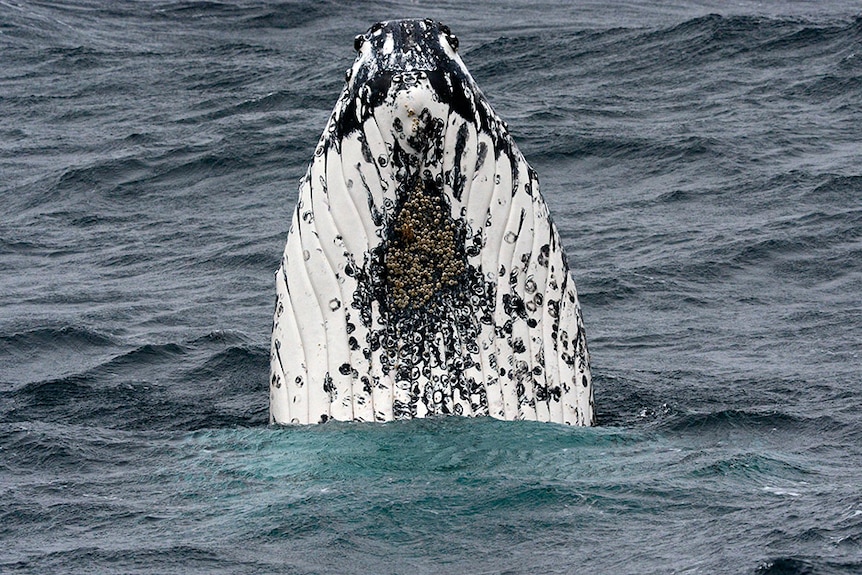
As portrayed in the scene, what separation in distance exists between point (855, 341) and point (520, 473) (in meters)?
6.15

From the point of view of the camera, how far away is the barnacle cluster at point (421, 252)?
1037cm

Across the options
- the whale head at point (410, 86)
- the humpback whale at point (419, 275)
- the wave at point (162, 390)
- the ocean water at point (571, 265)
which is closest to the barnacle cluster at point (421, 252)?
the humpback whale at point (419, 275)

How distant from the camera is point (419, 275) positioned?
34.2 feet

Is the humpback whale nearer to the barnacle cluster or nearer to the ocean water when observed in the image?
the barnacle cluster

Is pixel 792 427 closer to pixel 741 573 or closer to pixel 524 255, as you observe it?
pixel 524 255

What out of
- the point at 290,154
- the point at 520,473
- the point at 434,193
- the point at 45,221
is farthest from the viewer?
the point at 290,154

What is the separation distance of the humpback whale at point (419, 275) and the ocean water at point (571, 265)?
277 mm

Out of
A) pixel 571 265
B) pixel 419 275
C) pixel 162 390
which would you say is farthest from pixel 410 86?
pixel 571 265

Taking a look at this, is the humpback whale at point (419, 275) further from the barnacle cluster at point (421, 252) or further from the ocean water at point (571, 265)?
the ocean water at point (571, 265)

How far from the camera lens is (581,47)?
95.0ft

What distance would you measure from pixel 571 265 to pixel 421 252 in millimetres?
8036

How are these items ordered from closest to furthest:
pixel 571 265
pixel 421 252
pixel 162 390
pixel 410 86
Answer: pixel 410 86, pixel 421 252, pixel 162 390, pixel 571 265

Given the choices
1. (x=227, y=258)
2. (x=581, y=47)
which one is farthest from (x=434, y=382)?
(x=581, y=47)

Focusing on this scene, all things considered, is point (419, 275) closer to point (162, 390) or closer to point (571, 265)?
point (162, 390)
